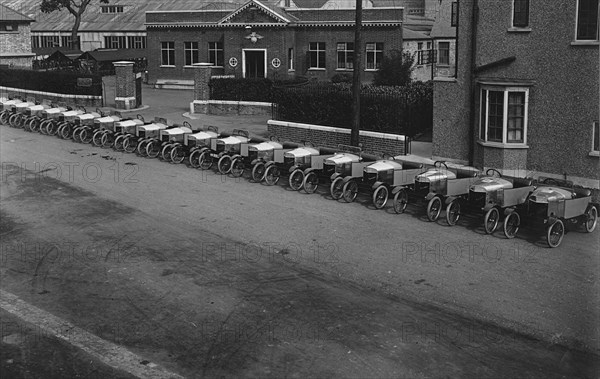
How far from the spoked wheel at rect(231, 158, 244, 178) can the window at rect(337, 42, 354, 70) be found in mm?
25524

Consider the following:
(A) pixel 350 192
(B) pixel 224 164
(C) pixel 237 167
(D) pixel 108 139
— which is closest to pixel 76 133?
(D) pixel 108 139

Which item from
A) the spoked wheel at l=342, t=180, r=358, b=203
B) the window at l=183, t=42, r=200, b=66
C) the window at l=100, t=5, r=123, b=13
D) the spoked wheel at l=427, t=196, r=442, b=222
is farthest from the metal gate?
the window at l=100, t=5, r=123, b=13

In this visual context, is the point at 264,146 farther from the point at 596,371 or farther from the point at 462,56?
the point at 596,371

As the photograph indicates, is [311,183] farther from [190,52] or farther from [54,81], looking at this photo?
[190,52]

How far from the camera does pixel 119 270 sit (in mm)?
14344

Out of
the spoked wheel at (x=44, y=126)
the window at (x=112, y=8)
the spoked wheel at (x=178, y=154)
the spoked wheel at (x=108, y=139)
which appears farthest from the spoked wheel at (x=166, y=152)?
the window at (x=112, y=8)

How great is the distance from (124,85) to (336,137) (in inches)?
595

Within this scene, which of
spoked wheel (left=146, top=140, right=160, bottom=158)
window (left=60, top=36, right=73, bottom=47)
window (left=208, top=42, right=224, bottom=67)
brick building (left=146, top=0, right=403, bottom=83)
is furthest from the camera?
window (left=60, top=36, right=73, bottom=47)

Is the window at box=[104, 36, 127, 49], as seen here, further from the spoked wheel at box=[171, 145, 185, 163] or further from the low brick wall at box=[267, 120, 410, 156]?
the spoked wheel at box=[171, 145, 185, 163]

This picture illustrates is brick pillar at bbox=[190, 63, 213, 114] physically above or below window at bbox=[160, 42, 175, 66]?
below

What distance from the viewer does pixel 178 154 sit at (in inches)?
975

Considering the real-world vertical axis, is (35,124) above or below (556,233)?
above

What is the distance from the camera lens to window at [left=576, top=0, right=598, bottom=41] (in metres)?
20.0

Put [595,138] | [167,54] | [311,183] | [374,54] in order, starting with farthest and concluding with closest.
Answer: [167,54]
[374,54]
[311,183]
[595,138]
